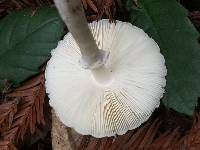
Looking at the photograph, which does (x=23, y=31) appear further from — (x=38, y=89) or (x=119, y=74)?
(x=119, y=74)

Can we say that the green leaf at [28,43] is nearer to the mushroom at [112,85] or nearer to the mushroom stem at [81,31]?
the mushroom at [112,85]

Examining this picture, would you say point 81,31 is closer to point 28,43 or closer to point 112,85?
point 112,85

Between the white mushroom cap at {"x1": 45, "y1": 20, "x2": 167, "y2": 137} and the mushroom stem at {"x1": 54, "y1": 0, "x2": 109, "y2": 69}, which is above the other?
the mushroom stem at {"x1": 54, "y1": 0, "x2": 109, "y2": 69}

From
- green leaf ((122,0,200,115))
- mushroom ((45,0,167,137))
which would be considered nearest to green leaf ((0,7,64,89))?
mushroom ((45,0,167,137))

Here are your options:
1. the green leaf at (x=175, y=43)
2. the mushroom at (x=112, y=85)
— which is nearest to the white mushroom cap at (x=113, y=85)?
the mushroom at (x=112, y=85)

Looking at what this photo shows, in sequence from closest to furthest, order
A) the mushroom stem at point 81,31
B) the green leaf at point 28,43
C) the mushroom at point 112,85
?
1. the mushroom stem at point 81,31
2. the mushroom at point 112,85
3. the green leaf at point 28,43

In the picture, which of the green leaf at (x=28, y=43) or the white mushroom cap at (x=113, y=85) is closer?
the white mushroom cap at (x=113, y=85)

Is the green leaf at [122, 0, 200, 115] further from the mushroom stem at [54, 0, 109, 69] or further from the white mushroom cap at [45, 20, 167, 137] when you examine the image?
the mushroom stem at [54, 0, 109, 69]

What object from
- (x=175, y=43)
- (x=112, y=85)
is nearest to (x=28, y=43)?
(x=112, y=85)
